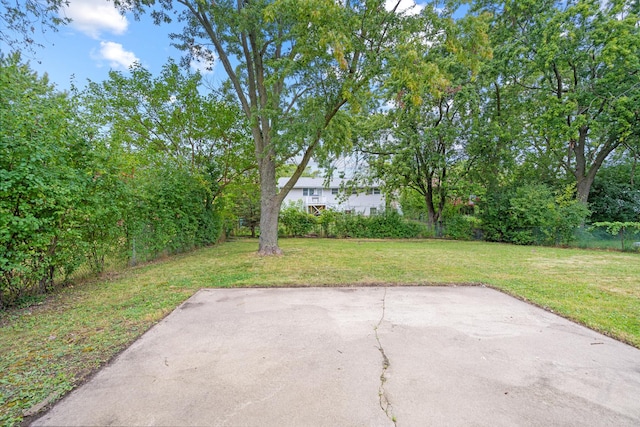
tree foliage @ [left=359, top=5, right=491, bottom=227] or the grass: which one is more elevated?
tree foliage @ [left=359, top=5, right=491, bottom=227]

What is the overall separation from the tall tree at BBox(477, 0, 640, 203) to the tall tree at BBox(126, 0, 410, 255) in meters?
8.06

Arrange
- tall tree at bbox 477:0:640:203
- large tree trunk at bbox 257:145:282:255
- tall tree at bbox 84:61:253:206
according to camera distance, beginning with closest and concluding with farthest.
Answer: large tree trunk at bbox 257:145:282:255, tall tree at bbox 84:61:253:206, tall tree at bbox 477:0:640:203

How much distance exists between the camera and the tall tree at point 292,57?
19.3 feet

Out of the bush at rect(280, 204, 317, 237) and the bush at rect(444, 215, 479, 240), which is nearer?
the bush at rect(444, 215, 479, 240)

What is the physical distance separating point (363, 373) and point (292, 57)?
7.96 meters

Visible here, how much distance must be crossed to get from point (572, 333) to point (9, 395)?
5033mm

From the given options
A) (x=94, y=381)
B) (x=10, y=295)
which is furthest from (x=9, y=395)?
(x=10, y=295)

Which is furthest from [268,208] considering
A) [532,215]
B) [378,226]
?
[532,215]

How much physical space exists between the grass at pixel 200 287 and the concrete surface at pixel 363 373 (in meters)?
0.28

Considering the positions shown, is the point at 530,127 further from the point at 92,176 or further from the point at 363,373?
the point at 92,176

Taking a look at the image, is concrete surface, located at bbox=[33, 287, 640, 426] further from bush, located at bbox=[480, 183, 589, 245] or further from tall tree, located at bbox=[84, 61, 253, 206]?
bush, located at bbox=[480, 183, 589, 245]

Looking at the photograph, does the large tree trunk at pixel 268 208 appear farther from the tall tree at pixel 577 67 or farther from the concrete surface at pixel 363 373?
the tall tree at pixel 577 67

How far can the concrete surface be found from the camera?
1758 mm

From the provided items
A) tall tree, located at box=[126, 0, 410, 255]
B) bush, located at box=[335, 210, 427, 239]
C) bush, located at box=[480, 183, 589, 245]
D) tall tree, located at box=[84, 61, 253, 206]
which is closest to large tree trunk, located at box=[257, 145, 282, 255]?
tall tree, located at box=[126, 0, 410, 255]
